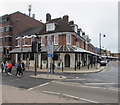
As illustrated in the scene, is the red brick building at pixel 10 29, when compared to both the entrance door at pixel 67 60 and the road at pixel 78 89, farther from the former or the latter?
the road at pixel 78 89

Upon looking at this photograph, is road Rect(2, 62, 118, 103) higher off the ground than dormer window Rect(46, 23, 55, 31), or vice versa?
dormer window Rect(46, 23, 55, 31)

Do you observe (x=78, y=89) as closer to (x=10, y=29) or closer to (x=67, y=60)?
(x=67, y=60)

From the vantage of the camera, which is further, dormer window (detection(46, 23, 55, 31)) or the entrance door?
dormer window (detection(46, 23, 55, 31))

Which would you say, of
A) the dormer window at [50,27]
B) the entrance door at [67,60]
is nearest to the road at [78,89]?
the entrance door at [67,60]

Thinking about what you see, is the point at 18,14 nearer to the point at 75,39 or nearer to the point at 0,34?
the point at 0,34

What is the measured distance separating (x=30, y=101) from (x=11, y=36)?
111 ft

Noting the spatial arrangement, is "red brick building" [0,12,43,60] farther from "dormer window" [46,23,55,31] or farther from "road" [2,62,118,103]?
"road" [2,62,118,103]

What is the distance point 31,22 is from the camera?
1645 inches

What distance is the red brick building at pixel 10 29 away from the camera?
121 ft

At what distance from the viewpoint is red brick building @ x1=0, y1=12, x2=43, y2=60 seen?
3678 centimetres

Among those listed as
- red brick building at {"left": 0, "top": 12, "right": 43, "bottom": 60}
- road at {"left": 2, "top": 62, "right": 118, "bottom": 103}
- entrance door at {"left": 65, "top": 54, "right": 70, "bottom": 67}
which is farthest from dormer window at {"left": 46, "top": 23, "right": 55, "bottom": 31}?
road at {"left": 2, "top": 62, "right": 118, "bottom": 103}

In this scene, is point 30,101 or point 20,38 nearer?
point 30,101

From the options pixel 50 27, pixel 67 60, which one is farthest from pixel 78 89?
pixel 50 27

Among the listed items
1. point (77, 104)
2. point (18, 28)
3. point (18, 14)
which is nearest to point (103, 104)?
point (77, 104)
